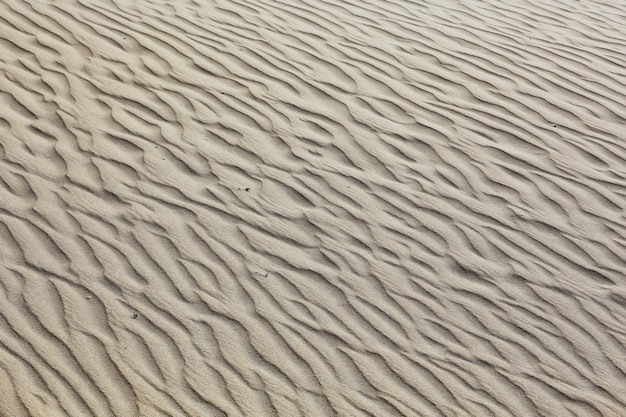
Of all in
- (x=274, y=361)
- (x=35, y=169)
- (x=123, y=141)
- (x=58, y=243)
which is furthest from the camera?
(x=123, y=141)

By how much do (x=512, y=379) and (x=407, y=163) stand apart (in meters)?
1.74

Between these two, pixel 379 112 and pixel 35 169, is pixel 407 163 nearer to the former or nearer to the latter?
pixel 379 112

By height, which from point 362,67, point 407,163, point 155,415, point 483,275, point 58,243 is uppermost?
point 362,67

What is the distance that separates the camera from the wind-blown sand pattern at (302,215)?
148 inches

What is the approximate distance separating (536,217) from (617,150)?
1.08 metres

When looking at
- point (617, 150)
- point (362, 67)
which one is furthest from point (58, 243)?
point (617, 150)

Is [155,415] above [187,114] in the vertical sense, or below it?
below

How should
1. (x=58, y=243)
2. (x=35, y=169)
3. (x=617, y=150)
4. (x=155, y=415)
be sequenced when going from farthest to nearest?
(x=617, y=150), (x=35, y=169), (x=58, y=243), (x=155, y=415)

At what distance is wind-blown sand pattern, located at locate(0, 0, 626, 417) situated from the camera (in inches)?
148

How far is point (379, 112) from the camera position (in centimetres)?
557

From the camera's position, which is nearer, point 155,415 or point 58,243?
point 155,415

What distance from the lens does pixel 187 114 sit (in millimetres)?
5324

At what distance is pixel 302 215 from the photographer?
462cm

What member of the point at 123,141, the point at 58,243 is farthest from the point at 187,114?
the point at 58,243
